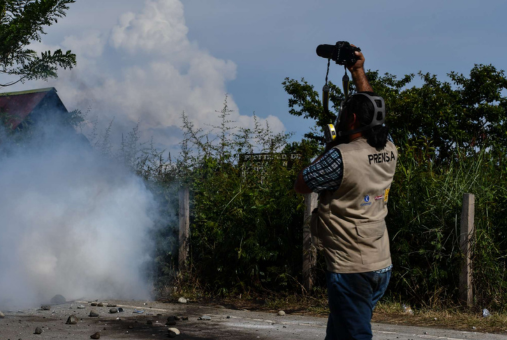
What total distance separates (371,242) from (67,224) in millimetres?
5918

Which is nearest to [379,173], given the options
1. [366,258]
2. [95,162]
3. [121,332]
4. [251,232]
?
[366,258]

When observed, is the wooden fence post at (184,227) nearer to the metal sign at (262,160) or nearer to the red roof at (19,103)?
the metal sign at (262,160)

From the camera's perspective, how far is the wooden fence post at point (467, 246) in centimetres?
711

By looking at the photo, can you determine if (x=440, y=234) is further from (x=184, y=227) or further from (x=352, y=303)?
(x=352, y=303)

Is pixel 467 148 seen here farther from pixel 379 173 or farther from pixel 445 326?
pixel 379 173

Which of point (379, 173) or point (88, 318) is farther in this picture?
point (88, 318)

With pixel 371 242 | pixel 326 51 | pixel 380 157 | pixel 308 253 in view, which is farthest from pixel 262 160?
pixel 371 242

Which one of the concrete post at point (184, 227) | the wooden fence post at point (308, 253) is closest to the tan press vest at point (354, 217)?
the wooden fence post at point (308, 253)

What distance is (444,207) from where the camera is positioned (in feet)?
24.5

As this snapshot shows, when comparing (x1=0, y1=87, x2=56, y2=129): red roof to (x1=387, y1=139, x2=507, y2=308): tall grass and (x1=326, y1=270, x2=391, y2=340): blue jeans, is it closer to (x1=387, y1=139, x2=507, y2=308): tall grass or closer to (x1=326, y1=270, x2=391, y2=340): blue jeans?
(x1=387, y1=139, x2=507, y2=308): tall grass

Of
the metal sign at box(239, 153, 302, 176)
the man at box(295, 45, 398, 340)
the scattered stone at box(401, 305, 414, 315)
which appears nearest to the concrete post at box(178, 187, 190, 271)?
the metal sign at box(239, 153, 302, 176)

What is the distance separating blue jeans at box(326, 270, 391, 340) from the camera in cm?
299

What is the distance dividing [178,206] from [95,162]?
1492mm

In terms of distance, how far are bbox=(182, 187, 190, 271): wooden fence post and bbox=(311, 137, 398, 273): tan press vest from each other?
223 inches
